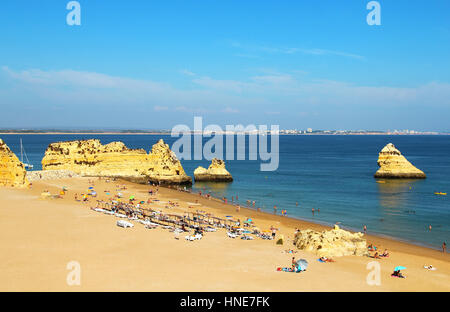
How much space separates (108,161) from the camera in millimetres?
74875

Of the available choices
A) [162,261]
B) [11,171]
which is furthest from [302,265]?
[11,171]

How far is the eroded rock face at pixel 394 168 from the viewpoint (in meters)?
81.7

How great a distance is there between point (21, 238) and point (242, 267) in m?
17.3

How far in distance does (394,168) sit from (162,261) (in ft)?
229

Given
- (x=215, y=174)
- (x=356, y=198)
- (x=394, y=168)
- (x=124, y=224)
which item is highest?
(x=394, y=168)

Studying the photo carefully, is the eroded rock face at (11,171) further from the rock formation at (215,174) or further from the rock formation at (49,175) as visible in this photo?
the rock formation at (215,174)

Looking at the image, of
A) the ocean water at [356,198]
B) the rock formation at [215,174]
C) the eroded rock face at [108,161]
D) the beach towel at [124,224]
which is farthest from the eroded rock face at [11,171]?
the rock formation at [215,174]

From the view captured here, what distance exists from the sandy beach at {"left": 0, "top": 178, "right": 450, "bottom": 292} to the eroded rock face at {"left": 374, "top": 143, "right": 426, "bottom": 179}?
5098 cm

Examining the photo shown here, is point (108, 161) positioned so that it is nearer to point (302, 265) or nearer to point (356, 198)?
point (356, 198)

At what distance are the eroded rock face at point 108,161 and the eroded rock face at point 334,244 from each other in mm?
46162

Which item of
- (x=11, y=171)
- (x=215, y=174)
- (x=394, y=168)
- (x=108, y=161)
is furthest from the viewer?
(x=394, y=168)
